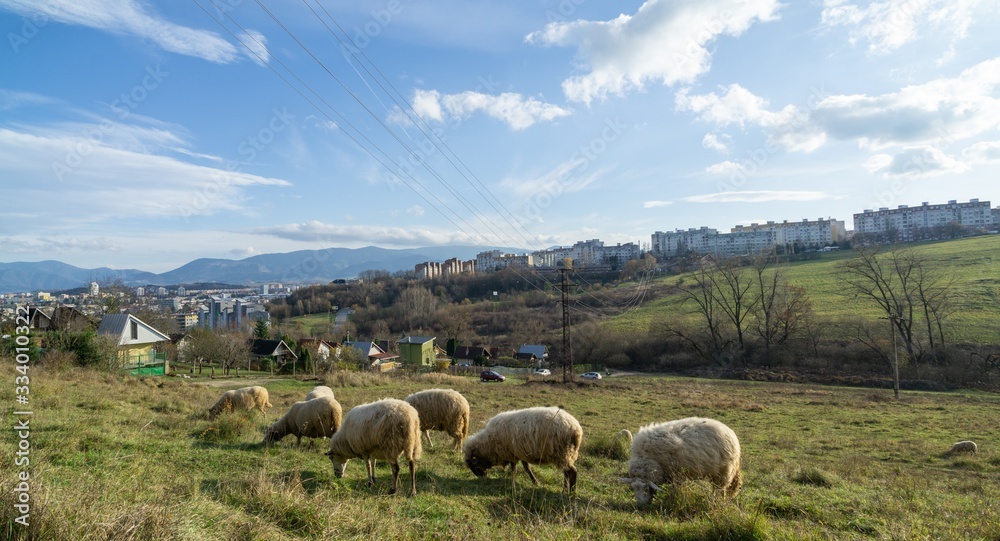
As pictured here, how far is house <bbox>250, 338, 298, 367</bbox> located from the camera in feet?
166

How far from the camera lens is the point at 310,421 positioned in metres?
10.2

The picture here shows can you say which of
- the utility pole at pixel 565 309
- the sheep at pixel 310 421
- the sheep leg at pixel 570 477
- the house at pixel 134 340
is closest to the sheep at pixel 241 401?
the sheep at pixel 310 421

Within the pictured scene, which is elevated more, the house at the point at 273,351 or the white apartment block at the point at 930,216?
the white apartment block at the point at 930,216

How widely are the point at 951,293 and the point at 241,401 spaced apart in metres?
71.8

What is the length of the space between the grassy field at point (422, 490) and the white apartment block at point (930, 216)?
525 ft

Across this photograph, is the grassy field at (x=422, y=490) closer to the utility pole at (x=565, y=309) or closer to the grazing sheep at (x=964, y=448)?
the grazing sheep at (x=964, y=448)

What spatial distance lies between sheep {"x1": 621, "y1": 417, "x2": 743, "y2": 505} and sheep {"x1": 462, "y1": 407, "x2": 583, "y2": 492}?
103cm

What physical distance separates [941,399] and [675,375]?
21.5 m

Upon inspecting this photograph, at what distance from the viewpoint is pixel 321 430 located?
10.2 m

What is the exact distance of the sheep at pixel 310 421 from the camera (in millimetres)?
10195

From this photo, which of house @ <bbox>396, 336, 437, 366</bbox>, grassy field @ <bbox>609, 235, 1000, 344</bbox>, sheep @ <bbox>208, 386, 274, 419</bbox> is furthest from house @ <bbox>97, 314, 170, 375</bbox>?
grassy field @ <bbox>609, 235, 1000, 344</bbox>

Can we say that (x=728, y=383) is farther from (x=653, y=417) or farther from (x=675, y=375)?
(x=653, y=417)

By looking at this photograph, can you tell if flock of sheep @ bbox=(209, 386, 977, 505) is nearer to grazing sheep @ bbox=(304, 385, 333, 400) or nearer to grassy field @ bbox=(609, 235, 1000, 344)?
grazing sheep @ bbox=(304, 385, 333, 400)

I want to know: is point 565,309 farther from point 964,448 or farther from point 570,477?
point 570,477
